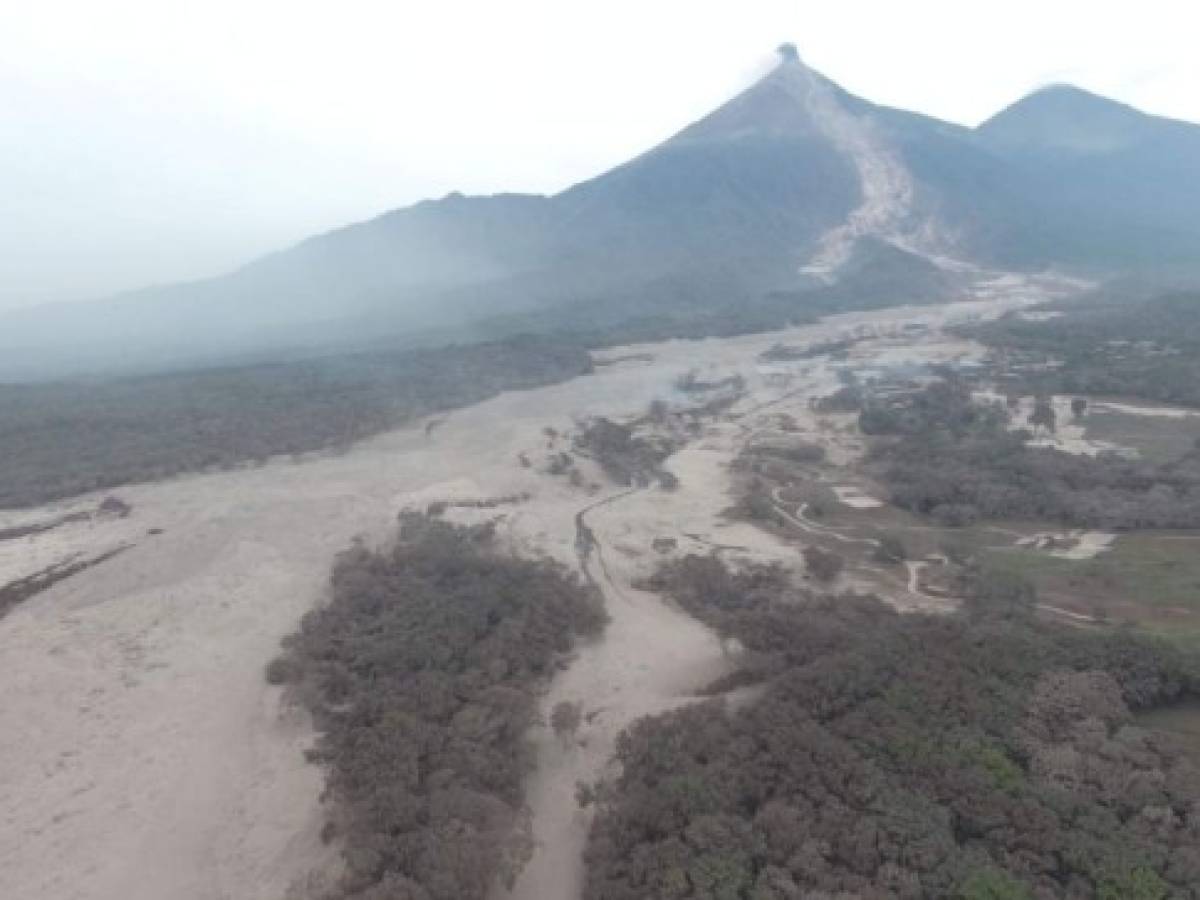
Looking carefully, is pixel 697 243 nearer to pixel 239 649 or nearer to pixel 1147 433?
pixel 1147 433

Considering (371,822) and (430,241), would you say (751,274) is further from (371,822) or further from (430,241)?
(371,822)

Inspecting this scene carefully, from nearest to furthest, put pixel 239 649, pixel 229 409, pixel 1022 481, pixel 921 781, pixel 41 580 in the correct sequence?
pixel 921 781 < pixel 239 649 < pixel 41 580 < pixel 1022 481 < pixel 229 409

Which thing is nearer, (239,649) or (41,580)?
(239,649)

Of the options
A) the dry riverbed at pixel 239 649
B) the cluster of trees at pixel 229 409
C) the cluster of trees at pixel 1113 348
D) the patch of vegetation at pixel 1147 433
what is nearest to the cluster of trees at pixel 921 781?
the dry riverbed at pixel 239 649

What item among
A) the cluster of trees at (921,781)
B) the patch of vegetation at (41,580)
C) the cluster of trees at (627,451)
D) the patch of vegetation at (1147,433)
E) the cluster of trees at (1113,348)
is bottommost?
the cluster of trees at (1113,348)

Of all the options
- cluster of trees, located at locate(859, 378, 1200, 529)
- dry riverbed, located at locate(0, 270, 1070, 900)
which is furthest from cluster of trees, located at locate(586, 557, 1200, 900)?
cluster of trees, located at locate(859, 378, 1200, 529)

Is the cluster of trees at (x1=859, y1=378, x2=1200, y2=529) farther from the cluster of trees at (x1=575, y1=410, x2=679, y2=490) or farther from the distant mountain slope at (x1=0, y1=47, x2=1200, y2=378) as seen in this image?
the distant mountain slope at (x1=0, y1=47, x2=1200, y2=378)

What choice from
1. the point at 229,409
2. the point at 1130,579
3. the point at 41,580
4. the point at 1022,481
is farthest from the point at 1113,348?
the point at 41,580

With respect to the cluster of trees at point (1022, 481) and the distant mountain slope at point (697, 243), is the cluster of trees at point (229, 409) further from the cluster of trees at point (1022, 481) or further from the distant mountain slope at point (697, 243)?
the cluster of trees at point (1022, 481)
